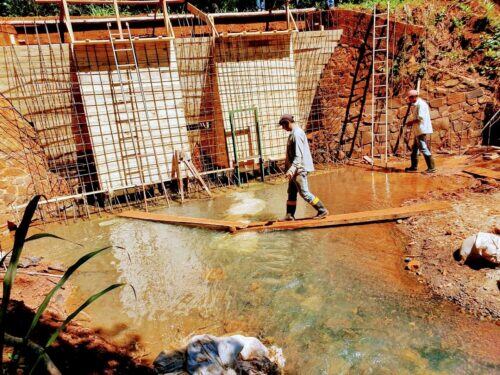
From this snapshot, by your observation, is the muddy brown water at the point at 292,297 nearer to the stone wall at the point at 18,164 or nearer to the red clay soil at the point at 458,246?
the red clay soil at the point at 458,246

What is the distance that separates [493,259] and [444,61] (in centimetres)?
768

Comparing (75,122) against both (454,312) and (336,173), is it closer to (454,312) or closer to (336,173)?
(336,173)

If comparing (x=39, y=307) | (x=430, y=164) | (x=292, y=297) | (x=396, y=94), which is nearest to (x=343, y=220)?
(x=292, y=297)

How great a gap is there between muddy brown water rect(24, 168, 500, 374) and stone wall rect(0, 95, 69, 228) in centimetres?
174

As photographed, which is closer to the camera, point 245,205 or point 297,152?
point 297,152

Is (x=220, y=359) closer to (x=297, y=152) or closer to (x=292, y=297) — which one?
(x=292, y=297)

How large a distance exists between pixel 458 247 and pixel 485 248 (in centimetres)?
52

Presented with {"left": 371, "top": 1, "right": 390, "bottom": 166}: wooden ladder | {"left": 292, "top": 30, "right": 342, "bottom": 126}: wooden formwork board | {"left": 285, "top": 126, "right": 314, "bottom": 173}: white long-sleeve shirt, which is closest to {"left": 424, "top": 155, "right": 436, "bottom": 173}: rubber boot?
{"left": 371, "top": 1, "right": 390, "bottom": 166}: wooden ladder

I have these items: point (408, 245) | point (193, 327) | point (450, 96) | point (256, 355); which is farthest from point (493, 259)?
point (450, 96)

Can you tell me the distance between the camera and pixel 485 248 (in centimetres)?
379

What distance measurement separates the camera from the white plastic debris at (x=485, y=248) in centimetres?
376

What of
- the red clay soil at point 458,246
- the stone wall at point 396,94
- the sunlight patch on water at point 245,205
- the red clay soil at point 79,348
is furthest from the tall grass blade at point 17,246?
the stone wall at point 396,94

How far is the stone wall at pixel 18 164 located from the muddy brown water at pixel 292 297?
1.74 metres

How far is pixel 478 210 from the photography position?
5.32m
